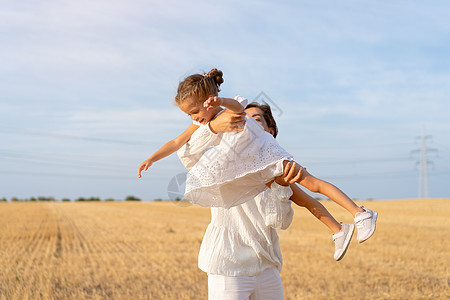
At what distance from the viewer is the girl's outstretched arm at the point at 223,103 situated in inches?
104

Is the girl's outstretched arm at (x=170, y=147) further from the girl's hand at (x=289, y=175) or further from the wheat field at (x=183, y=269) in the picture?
the wheat field at (x=183, y=269)

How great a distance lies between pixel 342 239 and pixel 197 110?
120 centimetres

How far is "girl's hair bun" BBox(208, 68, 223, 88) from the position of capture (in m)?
3.07

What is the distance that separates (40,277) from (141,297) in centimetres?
250

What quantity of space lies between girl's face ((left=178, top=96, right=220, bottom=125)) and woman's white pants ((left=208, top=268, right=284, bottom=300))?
3.05ft

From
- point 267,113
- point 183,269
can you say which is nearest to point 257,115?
point 267,113

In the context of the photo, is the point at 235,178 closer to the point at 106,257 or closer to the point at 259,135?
the point at 259,135

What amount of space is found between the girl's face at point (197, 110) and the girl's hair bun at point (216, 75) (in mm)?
179

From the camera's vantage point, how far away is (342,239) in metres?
3.06

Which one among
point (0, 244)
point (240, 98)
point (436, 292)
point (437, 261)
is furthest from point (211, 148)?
point (0, 244)

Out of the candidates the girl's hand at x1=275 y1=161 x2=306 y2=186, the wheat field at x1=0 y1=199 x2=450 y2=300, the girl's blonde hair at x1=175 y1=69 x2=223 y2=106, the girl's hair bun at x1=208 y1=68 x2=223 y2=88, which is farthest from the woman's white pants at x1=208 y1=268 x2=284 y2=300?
the wheat field at x1=0 y1=199 x2=450 y2=300

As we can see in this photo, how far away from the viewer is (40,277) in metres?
9.14

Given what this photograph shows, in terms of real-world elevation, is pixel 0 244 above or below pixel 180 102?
below

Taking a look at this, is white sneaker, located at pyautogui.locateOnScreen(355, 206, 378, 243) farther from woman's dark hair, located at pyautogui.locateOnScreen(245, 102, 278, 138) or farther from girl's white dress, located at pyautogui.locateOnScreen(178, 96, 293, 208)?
woman's dark hair, located at pyautogui.locateOnScreen(245, 102, 278, 138)
